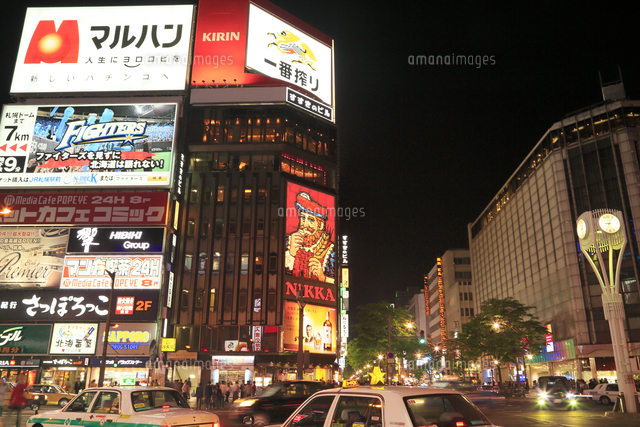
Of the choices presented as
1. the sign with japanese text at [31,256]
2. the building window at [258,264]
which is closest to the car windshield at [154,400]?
the sign with japanese text at [31,256]

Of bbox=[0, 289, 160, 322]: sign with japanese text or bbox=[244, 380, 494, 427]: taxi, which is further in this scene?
bbox=[0, 289, 160, 322]: sign with japanese text

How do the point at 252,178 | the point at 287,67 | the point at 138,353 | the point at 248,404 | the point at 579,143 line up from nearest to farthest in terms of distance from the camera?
the point at 248,404
the point at 138,353
the point at 252,178
the point at 287,67
the point at 579,143

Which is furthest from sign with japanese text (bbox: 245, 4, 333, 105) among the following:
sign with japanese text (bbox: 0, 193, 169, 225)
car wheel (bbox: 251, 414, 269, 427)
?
car wheel (bbox: 251, 414, 269, 427)

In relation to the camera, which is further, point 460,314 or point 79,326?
point 460,314

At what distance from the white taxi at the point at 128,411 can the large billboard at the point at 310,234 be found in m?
38.7

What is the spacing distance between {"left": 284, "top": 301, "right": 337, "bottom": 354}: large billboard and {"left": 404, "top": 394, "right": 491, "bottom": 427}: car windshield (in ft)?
140

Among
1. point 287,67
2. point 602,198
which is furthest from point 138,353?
point 602,198

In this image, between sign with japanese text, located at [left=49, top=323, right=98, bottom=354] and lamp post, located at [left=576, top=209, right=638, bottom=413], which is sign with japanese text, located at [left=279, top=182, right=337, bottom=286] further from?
lamp post, located at [left=576, top=209, right=638, bottom=413]

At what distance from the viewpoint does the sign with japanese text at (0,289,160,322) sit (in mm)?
40875

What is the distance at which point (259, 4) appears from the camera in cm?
5581

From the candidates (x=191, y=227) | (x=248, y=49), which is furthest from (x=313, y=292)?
(x=248, y=49)

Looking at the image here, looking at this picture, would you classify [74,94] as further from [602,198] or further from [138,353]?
[602,198]

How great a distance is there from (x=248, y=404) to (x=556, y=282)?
52.3 meters

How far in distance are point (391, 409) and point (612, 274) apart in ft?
68.0
